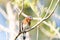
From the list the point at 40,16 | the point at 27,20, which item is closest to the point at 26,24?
the point at 27,20

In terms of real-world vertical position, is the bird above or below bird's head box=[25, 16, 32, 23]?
below

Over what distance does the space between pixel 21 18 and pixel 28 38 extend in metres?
0.23

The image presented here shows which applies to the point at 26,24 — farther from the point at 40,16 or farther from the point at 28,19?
the point at 40,16

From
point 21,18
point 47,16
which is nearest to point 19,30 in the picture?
point 21,18

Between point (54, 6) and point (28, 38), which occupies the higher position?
point (54, 6)

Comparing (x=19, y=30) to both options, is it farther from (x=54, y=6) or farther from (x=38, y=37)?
(x=54, y=6)

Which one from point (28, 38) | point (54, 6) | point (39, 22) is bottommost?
point (28, 38)

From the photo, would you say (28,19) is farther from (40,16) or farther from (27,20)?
(40,16)

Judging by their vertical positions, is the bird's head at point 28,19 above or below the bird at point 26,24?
above

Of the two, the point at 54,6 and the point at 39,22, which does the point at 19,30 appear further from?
the point at 54,6

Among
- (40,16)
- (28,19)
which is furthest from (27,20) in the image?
(40,16)

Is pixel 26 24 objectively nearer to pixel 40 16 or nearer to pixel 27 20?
pixel 27 20

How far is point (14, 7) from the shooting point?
8.64 feet

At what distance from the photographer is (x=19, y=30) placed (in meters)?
2.58
